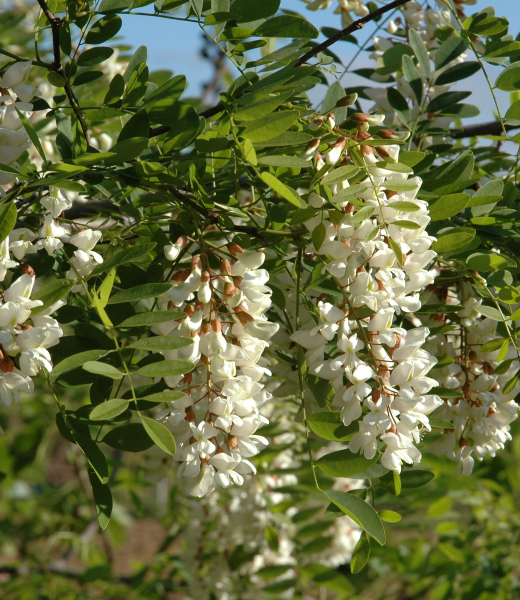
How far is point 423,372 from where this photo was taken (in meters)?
0.55

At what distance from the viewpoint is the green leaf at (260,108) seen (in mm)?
569

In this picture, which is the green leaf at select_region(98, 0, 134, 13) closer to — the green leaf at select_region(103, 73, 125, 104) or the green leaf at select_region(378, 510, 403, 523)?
the green leaf at select_region(103, 73, 125, 104)

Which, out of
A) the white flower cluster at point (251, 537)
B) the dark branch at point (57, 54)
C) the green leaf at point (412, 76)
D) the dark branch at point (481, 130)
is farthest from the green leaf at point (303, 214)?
the white flower cluster at point (251, 537)

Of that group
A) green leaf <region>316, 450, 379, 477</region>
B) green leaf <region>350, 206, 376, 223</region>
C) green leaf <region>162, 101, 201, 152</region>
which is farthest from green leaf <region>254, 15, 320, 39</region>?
green leaf <region>316, 450, 379, 477</region>

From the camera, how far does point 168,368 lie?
533mm

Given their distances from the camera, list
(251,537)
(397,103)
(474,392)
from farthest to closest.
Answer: (251,537), (397,103), (474,392)

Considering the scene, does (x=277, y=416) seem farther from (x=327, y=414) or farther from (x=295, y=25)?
(x=295, y=25)

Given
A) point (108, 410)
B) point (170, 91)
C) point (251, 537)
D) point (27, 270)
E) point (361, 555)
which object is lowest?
point (251, 537)

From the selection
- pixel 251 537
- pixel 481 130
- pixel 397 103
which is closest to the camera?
pixel 397 103

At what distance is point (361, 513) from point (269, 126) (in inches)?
15.0

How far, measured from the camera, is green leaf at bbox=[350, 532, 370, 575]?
2.07 ft

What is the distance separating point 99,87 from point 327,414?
0.99 metres

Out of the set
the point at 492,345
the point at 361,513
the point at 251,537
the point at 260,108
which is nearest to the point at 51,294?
the point at 260,108

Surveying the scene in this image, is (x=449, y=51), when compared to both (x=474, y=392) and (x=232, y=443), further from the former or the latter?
(x=232, y=443)
